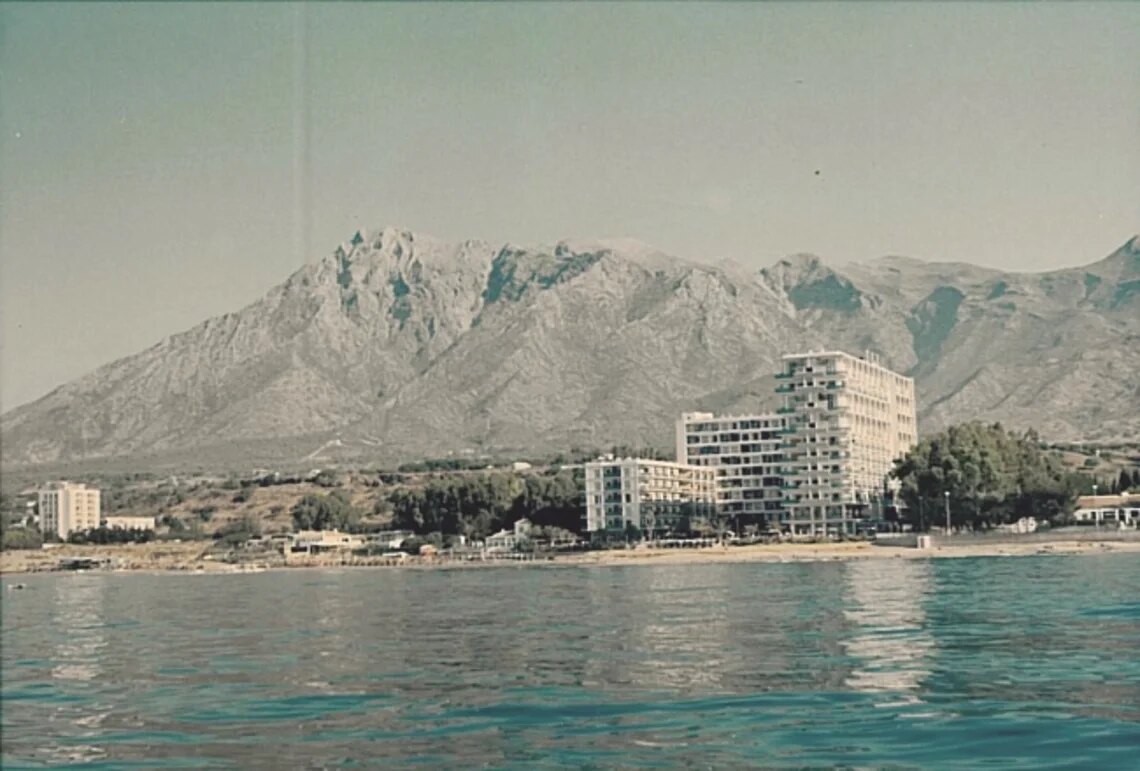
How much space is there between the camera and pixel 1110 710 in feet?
60.9

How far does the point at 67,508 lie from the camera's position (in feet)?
253

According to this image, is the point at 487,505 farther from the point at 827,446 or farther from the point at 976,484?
the point at 976,484

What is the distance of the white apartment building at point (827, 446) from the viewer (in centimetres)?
12206

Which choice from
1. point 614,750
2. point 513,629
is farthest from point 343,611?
point 614,750

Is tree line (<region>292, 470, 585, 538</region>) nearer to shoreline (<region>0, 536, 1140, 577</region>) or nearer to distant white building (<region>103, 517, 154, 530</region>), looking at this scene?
shoreline (<region>0, 536, 1140, 577</region>)

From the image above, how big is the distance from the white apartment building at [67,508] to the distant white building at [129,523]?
6.58 m

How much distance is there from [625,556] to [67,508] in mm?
40010

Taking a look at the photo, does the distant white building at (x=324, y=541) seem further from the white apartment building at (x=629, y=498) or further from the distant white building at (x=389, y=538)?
the white apartment building at (x=629, y=498)

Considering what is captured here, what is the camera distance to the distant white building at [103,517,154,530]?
122287 millimetres

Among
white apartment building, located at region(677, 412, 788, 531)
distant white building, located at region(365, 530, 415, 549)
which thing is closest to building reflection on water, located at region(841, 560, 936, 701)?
distant white building, located at region(365, 530, 415, 549)

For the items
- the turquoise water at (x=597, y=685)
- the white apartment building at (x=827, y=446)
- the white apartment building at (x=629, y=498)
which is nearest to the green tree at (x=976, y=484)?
the white apartment building at (x=827, y=446)

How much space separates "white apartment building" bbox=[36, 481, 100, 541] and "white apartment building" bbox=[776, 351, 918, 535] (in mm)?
53419

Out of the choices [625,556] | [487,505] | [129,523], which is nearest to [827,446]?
[625,556]

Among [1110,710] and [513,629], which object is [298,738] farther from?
[513,629]
